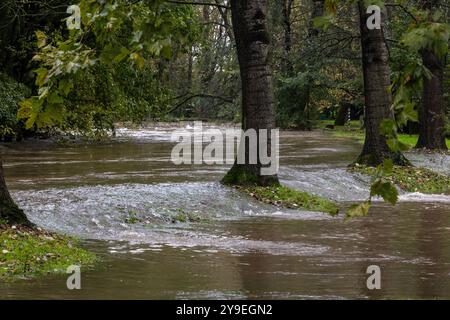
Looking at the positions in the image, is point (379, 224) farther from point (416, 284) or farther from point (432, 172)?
point (432, 172)

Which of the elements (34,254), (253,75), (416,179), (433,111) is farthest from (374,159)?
(34,254)

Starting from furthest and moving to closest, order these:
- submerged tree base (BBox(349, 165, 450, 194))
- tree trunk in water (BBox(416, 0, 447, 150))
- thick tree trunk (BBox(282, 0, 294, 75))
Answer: thick tree trunk (BBox(282, 0, 294, 75)) < tree trunk in water (BBox(416, 0, 447, 150)) < submerged tree base (BBox(349, 165, 450, 194))

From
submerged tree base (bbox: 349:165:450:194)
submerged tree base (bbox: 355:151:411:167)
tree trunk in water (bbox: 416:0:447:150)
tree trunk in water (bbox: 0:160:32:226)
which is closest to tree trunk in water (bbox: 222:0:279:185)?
submerged tree base (bbox: 349:165:450:194)

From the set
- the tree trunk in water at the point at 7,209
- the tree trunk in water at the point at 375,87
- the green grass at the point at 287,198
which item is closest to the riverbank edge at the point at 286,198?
the green grass at the point at 287,198

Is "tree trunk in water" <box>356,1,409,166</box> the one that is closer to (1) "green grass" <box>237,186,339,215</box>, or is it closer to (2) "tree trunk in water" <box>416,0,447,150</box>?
(1) "green grass" <box>237,186,339,215</box>

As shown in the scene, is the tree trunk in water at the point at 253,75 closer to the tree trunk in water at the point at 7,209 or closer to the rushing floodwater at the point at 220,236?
the rushing floodwater at the point at 220,236

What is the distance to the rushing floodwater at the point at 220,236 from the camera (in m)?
8.77

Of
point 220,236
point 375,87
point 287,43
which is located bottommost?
point 220,236

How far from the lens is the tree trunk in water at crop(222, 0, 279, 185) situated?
1723 centimetres

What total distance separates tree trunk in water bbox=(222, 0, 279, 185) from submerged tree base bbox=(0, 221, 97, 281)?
23.1 ft

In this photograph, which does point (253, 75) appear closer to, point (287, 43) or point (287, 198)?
point (287, 198)

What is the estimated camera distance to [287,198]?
A: 17.5 m

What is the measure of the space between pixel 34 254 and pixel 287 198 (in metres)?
8.48
